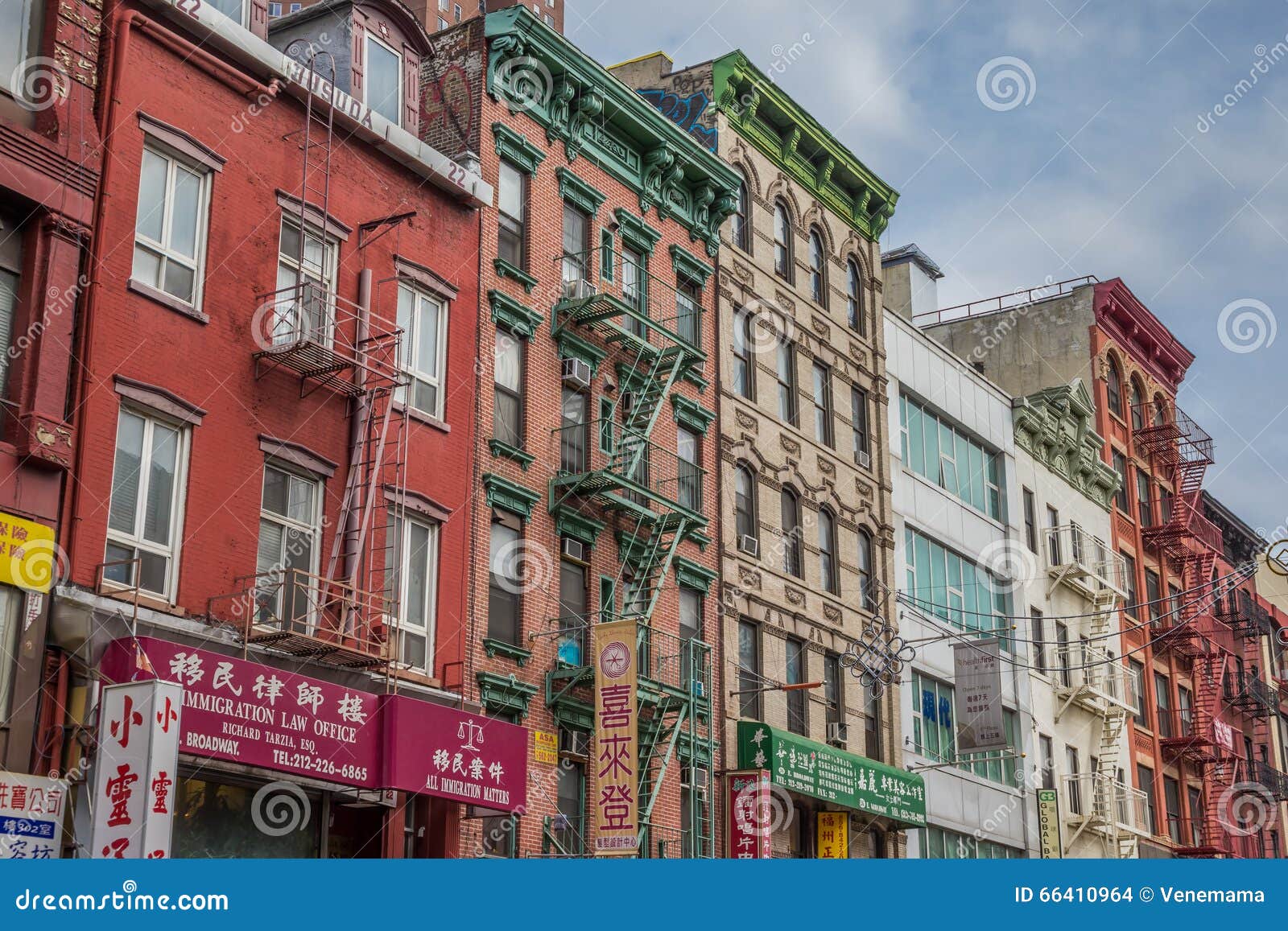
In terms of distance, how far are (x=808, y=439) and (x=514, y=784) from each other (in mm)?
14661

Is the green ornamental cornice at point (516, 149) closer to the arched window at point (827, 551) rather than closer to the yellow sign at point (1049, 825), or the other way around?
the arched window at point (827, 551)

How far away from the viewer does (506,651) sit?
25953mm

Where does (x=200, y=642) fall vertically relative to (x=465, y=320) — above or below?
below

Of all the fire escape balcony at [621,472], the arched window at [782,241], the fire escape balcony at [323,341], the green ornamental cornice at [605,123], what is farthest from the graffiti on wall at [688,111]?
the fire escape balcony at [323,341]

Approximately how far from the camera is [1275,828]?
60500 mm

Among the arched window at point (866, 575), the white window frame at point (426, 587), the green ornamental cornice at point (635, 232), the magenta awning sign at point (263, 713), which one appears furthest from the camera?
the arched window at point (866, 575)

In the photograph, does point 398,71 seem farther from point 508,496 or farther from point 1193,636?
point 1193,636

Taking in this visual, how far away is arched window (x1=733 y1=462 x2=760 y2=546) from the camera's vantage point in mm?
33219

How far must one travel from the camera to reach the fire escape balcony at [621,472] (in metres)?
27.9

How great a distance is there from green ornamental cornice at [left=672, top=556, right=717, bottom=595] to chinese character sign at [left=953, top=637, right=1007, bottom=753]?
32.5 feet

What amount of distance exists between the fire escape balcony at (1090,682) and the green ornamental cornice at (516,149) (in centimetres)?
2313

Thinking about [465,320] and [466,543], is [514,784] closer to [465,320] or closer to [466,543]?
[466,543]

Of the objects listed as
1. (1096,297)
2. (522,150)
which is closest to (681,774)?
(522,150)

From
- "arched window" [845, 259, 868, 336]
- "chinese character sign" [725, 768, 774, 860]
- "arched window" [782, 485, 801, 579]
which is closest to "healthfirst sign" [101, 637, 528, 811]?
"chinese character sign" [725, 768, 774, 860]
